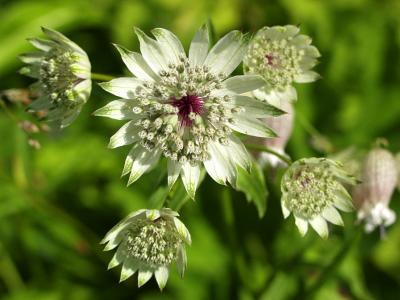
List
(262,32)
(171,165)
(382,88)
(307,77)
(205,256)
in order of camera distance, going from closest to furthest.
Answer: (171,165), (262,32), (307,77), (205,256), (382,88)

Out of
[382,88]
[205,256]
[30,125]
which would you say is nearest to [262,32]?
[30,125]

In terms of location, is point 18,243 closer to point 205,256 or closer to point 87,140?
point 87,140

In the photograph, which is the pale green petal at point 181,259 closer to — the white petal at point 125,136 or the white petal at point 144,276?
the white petal at point 144,276

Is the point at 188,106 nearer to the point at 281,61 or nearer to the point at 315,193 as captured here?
the point at 281,61

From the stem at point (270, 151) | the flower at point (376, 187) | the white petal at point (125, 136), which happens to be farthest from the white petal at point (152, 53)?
the flower at point (376, 187)

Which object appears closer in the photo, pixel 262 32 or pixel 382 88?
pixel 262 32

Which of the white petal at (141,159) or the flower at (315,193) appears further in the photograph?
the flower at (315,193)

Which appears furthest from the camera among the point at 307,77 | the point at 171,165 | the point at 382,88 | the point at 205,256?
the point at 382,88

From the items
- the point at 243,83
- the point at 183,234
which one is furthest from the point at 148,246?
the point at 243,83
